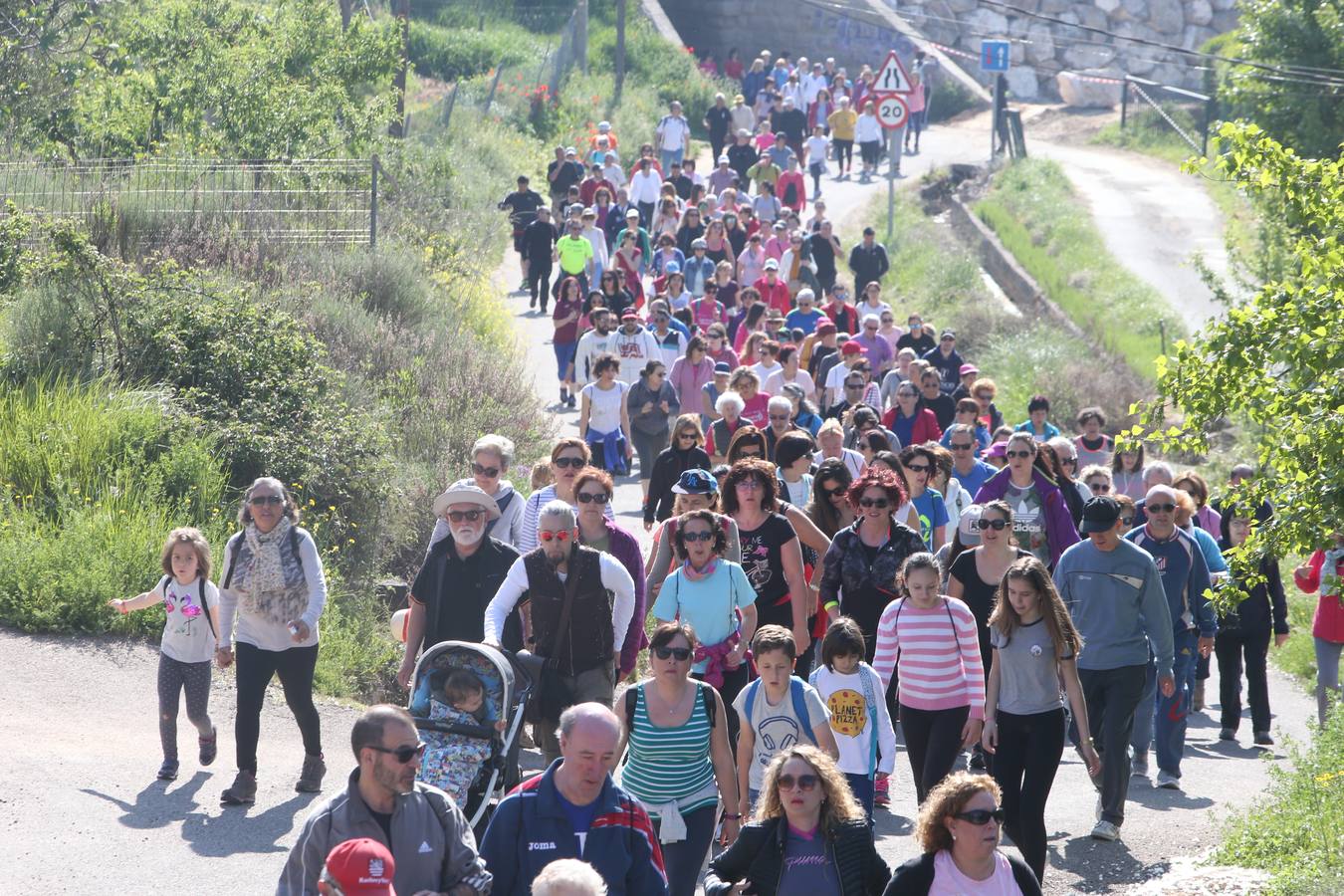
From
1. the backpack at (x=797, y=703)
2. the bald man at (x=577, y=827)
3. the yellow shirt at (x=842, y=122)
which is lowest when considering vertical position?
the backpack at (x=797, y=703)

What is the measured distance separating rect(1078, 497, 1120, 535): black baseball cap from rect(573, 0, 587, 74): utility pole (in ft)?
105

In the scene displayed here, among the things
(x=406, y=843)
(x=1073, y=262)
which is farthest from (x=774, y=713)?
(x=1073, y=262)

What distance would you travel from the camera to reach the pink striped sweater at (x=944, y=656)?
7.97m

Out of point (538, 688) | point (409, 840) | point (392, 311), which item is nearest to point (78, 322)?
point (392, 311)

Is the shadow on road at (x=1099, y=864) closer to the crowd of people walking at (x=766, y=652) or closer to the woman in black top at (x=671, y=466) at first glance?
the crowd of people walking at (x=766, y=652)

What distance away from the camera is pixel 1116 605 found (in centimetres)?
863

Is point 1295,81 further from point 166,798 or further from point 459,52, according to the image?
point 459,52

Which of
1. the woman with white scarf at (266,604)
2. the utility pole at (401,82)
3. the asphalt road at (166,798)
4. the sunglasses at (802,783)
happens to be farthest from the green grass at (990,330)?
the sunglasses at (802,783)

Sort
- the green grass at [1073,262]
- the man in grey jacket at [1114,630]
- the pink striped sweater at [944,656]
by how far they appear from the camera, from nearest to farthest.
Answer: the pink striped sweater at [944,656], the man in grey jacket at [1114,630], the green grass at [1073,262]

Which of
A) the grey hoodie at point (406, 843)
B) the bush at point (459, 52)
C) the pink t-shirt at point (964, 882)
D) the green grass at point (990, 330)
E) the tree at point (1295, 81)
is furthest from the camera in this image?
the bush at point (459, 52)

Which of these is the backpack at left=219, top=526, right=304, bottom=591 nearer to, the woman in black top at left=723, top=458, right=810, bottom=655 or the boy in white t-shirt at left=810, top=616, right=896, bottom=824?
the woman in black top at left=723, top=458, right=810, bottom=655

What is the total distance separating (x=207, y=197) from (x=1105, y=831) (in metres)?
12.5

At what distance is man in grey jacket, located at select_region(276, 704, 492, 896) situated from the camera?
5.13m

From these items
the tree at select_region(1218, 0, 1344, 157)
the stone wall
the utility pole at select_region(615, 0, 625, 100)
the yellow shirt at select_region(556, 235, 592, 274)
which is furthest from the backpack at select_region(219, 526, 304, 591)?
the stone wall
